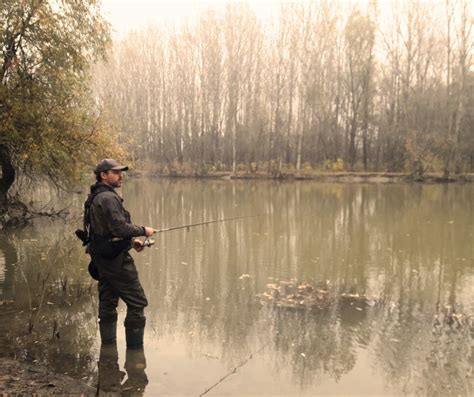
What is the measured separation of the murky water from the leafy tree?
2.29 m

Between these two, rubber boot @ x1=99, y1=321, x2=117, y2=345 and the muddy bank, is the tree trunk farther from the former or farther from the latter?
the muddy bank

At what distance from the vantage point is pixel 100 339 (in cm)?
561

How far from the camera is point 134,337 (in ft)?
17.1

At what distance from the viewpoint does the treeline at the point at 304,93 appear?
4094cm

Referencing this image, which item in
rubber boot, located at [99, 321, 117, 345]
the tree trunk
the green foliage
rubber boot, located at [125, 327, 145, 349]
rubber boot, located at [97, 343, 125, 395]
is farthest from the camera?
the tree trunk

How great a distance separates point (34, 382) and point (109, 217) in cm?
171

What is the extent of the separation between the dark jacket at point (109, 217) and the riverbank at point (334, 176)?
119 ft

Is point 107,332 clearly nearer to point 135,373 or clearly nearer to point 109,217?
point 135,373

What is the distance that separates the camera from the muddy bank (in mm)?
4047

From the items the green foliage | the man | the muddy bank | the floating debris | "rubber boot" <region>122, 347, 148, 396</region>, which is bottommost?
"rubber boot" <region>122, 347, 148, 396</region>

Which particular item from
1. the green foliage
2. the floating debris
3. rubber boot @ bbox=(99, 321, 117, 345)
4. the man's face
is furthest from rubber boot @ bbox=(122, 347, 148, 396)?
the green foliage

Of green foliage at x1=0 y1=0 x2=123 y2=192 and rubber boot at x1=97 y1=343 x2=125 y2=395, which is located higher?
green foliage at x1=0 y1=0 x2=123 y2=192

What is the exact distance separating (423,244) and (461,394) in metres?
8.07

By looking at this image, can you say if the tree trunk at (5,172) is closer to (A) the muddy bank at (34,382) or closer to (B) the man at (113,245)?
(B) the man at (113,245)
